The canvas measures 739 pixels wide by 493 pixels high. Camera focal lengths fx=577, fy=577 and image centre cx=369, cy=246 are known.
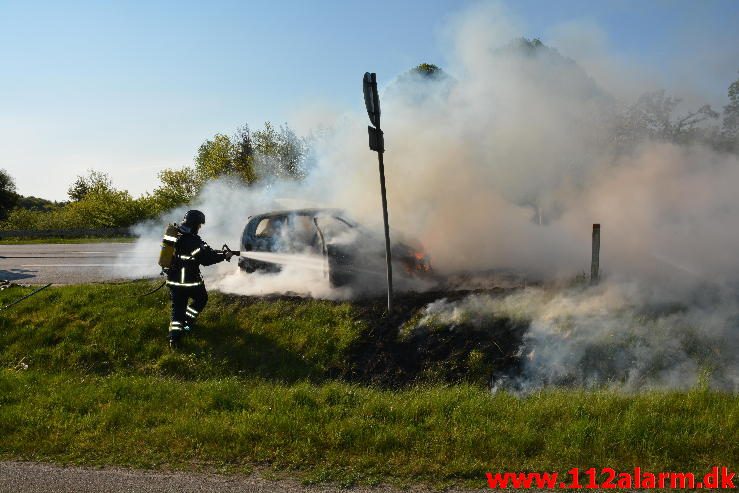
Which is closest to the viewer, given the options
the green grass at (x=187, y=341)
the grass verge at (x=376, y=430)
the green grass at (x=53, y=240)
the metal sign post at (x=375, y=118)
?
the grass verge at (x=376, y=430)

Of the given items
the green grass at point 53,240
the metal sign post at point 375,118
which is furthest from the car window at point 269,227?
the green grass at point 53,240

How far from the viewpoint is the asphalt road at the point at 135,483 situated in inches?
149

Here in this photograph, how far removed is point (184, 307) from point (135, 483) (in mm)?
3985

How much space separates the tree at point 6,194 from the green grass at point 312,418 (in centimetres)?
4826

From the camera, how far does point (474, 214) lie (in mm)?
10133

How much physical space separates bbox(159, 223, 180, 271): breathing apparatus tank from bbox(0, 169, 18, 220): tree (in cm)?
4842

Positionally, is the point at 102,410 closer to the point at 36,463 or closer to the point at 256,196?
the point at 36,463

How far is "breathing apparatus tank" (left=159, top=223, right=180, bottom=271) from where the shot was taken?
25.3ft

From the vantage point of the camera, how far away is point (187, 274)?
25.4 feet

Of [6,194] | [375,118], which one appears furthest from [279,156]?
[6,194]

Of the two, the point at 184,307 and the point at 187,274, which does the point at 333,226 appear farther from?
the point at 184,307

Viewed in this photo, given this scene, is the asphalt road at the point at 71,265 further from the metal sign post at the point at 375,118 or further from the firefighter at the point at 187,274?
the metal sign post at the point at 375,118

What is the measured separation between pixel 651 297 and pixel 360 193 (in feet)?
18.9

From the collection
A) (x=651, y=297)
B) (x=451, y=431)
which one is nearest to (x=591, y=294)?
(x=651, y=297)
